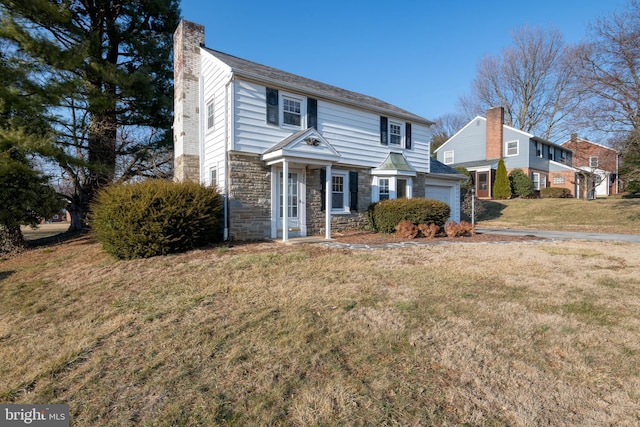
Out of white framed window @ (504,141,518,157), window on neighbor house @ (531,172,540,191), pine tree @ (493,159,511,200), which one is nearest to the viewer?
pine tree @ (493,159,511,200)

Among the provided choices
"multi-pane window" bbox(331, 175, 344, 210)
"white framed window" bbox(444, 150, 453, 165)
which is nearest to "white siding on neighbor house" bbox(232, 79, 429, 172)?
"multi-pane window" bbox(331, 175, 344, 210)

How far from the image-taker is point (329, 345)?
343cm

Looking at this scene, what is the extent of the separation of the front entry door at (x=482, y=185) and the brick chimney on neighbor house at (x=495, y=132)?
2367 millimetres

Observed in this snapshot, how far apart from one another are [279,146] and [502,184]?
876 inches

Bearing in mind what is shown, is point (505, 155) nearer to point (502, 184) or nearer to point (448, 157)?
point (502, 184)

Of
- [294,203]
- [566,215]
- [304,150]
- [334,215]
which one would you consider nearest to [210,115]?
[304,150]

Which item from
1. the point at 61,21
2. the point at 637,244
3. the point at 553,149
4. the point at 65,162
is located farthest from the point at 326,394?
the point at 553,149

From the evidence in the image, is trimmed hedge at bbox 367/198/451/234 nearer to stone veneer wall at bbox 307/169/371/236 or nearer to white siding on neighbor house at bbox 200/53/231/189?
stone veneer wall at bbox 307/169/371/236

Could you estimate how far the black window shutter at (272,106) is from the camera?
10.4 metres

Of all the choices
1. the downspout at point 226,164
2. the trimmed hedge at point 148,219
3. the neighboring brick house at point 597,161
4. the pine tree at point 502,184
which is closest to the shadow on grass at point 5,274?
the trimmed hedge at point 148,219

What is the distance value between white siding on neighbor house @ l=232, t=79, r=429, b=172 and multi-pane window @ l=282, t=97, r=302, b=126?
244 mm

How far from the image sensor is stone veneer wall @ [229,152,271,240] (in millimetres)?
9766

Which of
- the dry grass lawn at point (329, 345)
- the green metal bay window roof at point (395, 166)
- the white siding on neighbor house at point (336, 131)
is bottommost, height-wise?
the dry grass lawn at point (329, 345)

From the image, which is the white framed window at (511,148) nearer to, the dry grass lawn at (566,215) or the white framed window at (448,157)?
the white framed window at (448,157)
